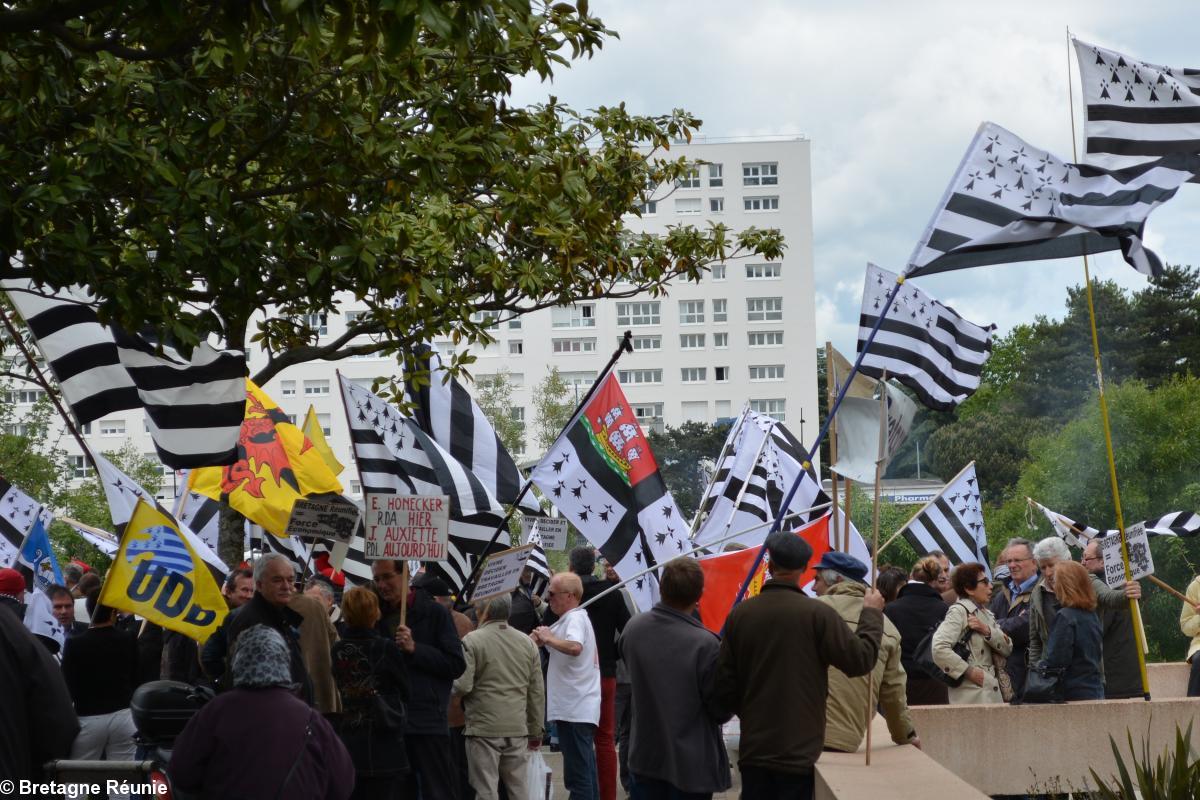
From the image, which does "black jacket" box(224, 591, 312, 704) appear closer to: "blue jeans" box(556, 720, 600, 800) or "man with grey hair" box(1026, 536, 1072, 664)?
"blue jeans" box(556, 720, 600, 800)

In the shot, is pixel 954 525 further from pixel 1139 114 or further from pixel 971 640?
pixel 1139 114

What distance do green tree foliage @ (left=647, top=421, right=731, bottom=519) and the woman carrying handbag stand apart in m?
75.4

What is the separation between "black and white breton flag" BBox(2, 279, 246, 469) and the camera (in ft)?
33.4

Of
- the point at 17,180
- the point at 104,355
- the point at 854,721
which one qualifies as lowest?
the point at 854,721

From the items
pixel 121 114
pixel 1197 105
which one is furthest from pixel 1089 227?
pixel 121 114

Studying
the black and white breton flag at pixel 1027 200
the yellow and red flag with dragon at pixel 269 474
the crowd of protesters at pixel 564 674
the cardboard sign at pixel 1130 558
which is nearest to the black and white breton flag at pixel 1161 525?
the crowd of protesters at pixel 564 674

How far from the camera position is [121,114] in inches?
357

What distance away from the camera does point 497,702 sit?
34.4ft

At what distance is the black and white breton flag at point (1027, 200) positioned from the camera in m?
9.31

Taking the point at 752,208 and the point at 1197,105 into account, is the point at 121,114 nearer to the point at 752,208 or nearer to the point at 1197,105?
the point at 1197,105

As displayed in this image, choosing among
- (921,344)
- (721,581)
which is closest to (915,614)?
(721,581)

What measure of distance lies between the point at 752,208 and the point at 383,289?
97.0m

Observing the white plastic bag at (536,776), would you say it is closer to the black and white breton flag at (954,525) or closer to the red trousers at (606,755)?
the red trousers at (606,755)

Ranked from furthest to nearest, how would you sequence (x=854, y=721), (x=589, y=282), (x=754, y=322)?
(x=754, y=322) → (x=589, y=282) → (x=854, y=721)
